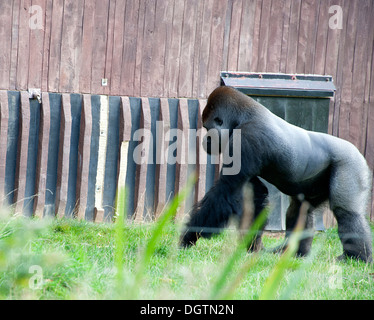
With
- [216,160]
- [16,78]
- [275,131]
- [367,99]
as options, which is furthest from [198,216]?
[367,99]

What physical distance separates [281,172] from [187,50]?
8.15 feet

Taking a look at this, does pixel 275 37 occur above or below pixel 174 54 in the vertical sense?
above

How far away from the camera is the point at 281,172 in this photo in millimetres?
5496

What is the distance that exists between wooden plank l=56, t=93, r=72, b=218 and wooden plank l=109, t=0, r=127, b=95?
1.99ft

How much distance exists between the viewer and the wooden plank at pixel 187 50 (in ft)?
23.6

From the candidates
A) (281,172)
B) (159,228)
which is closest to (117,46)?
(281,172)

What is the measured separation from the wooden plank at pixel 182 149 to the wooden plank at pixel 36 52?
5.87 feet

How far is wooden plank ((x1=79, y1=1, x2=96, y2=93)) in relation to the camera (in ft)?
22.0

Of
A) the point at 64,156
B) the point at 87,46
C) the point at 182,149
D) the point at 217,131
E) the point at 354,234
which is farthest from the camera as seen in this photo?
the point at 182,149

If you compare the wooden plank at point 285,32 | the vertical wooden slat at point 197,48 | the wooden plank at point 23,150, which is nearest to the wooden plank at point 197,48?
the vertical wooden slat at point 197,48

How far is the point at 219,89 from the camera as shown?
5645 millimetres

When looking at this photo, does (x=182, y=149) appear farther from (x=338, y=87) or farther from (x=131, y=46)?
(x=338, y=87)

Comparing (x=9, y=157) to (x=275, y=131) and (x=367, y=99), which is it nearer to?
(x=275, y=131)

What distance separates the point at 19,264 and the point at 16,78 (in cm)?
376
